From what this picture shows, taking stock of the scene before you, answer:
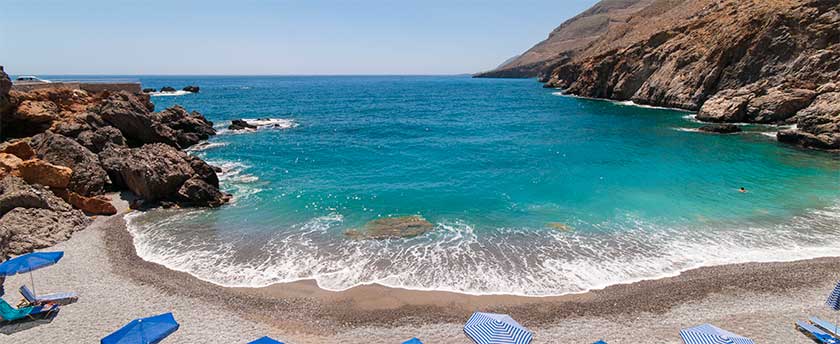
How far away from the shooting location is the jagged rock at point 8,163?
23516 millimetres

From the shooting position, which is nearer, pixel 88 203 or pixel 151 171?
pixel 88 203

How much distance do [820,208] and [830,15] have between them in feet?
154

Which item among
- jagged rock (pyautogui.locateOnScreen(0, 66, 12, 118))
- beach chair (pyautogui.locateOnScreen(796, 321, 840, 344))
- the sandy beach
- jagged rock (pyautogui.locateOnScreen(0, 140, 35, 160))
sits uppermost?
jagged rock (pyautogui.locateOnScreen(0, 66, 12, 118))

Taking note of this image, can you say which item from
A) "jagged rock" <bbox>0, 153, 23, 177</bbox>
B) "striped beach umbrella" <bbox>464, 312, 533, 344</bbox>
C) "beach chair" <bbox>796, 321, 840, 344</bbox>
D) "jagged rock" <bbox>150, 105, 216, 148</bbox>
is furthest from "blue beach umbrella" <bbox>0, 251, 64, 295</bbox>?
"jagged rock" <bbox>150, 105, 216, 148</bbox>

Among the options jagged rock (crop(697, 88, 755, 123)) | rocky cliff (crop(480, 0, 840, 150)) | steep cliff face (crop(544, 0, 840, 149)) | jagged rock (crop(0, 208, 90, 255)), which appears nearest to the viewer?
jagged rock (crop(0, 208, 90, 255))

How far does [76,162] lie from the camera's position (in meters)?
28.0

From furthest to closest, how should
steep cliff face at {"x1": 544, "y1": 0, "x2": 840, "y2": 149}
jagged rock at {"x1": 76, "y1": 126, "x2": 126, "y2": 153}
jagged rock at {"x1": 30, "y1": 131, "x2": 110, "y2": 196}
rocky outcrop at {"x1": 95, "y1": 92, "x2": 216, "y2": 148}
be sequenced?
steep cliff face at {"x1": 544, "y1": 0, "x2": 840, "y2": 149}
rocky outcrop at {"x1": 95, "y1": 92, "x2": 216, "y2": 148}
jagged rock at {"x1": 76, "y1": 126, "x2": 126, "y2": 153}
jagged rock at {"x1": 30, "y1": 131, "x2": 110, "y2": 196}

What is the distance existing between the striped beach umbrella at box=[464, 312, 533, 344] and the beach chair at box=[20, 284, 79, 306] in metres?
14.2

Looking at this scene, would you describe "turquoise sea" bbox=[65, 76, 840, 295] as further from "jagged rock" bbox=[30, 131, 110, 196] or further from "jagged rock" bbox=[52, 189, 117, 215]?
"jagged rock" bbox=[30, 131, 110, 196]

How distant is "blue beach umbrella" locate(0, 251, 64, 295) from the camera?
1505cm

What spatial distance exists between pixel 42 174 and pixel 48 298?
12.6 m

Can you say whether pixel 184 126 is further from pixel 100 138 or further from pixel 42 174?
pixel 42 174

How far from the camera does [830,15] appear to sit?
2162 inches

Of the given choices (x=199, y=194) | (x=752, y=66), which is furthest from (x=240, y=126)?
(x=752, y=66)
